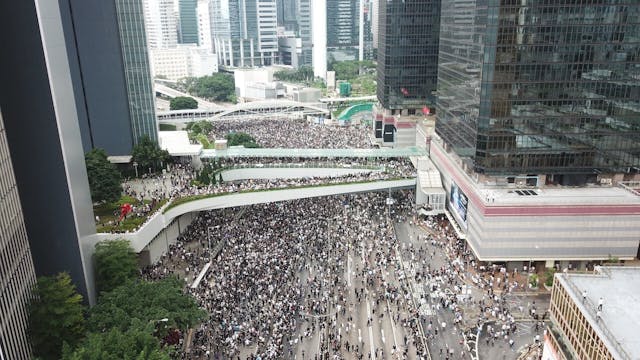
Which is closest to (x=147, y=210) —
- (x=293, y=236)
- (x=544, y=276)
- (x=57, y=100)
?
(x=293, y=236)

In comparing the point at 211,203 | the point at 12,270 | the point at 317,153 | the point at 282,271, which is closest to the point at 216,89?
the point at 317,153

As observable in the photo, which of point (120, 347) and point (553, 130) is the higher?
point (553, 130)

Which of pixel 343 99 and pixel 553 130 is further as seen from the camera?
pixel 343 99

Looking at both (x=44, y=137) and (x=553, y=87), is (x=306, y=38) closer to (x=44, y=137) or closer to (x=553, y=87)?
(x=553, y=87)

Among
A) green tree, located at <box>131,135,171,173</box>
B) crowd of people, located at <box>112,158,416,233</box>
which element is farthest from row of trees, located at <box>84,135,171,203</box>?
green tree, located at <box>131,135,171,173</box>

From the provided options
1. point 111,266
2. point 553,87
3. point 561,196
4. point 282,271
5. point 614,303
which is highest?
point 553,87

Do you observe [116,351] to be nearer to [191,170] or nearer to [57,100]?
[57,100]

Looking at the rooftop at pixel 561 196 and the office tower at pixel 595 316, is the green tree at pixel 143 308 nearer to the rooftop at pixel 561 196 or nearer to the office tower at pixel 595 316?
the office tower at pixel 595 316
